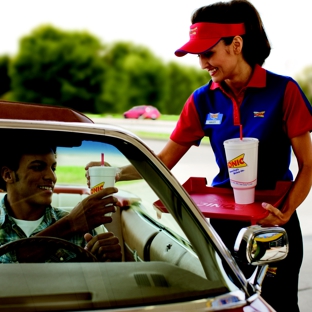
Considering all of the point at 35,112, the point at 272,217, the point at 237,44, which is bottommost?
the point at 272,217

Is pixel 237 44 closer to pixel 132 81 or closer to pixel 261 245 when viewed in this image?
pixel 261 245

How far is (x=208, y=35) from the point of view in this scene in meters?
2.40

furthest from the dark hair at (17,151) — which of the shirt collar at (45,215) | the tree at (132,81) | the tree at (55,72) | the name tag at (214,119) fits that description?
the tree at (55,72)

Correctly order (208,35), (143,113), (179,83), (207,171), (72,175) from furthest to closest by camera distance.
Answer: (143,113) < (179,83) < (207,171) < (208,35) < (72,175)

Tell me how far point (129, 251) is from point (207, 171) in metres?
10.1

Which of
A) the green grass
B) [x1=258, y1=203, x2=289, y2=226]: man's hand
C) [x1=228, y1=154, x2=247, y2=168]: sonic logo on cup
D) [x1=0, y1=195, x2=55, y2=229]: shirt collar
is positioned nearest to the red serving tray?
[x1=258, y1=203, x2=289, y2=226]: man's hand

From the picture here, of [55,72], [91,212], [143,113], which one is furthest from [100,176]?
[55,72]

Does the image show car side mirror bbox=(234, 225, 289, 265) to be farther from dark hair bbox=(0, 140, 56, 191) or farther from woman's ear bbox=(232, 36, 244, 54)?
woman's ear bbox=(232, 36, 244, 54)

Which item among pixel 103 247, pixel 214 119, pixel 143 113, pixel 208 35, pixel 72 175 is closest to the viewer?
pixel 103 247

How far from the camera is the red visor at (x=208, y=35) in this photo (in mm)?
2391

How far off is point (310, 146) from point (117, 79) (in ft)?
64.1

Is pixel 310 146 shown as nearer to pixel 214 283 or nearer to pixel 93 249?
pixel 214 283

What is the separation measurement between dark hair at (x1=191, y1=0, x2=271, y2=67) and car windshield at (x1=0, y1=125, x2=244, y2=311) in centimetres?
89

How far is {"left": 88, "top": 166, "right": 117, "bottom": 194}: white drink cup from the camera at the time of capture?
5.77ft
